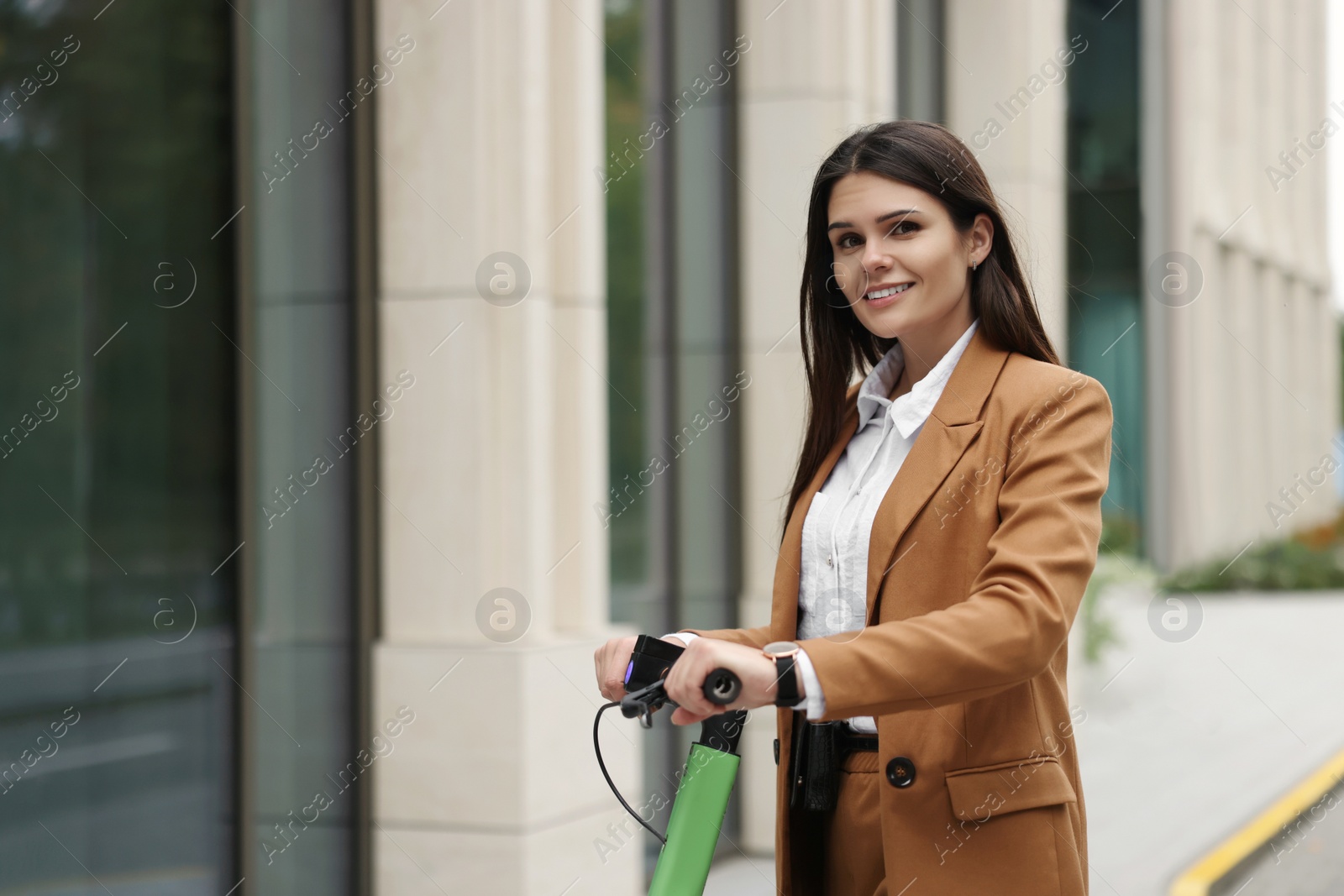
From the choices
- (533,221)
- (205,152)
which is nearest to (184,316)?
(205,152)

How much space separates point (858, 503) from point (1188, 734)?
860cm

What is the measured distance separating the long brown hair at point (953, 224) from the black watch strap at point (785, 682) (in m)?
0.72

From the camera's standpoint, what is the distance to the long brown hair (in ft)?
7.72

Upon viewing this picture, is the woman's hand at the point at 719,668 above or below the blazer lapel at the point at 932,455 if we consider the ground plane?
below

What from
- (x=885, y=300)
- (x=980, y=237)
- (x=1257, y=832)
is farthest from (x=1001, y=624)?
(x=1257, y=832)

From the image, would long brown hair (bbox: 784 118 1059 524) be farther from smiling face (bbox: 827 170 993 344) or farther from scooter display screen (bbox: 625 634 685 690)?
scooter display screen (bbox: 625 634 685 690)

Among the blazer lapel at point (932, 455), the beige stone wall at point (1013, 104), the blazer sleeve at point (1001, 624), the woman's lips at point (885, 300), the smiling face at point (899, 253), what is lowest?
the blazer sleeve at point (1001, 624)

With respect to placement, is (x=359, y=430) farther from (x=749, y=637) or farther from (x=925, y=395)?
(x=925, y=395)

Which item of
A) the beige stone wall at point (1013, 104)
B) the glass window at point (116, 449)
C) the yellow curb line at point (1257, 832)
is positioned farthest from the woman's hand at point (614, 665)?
the beige stone wall at point (1013, 104)

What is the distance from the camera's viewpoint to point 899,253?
2359mm

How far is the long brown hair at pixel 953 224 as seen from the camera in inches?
92.7

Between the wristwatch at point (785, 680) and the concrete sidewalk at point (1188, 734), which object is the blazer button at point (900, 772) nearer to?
the wristwatch at point (785, 680)

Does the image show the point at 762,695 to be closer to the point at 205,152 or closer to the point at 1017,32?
the point at 205,152

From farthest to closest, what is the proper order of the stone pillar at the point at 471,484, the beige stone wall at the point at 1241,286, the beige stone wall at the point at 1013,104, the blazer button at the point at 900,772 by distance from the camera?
the beige stone wall at the point at 1241,286 < the beige stone wall at the point at 1013,104 < the stone pillar at the point at 471,484 < the blazer button at the point at 900,772
